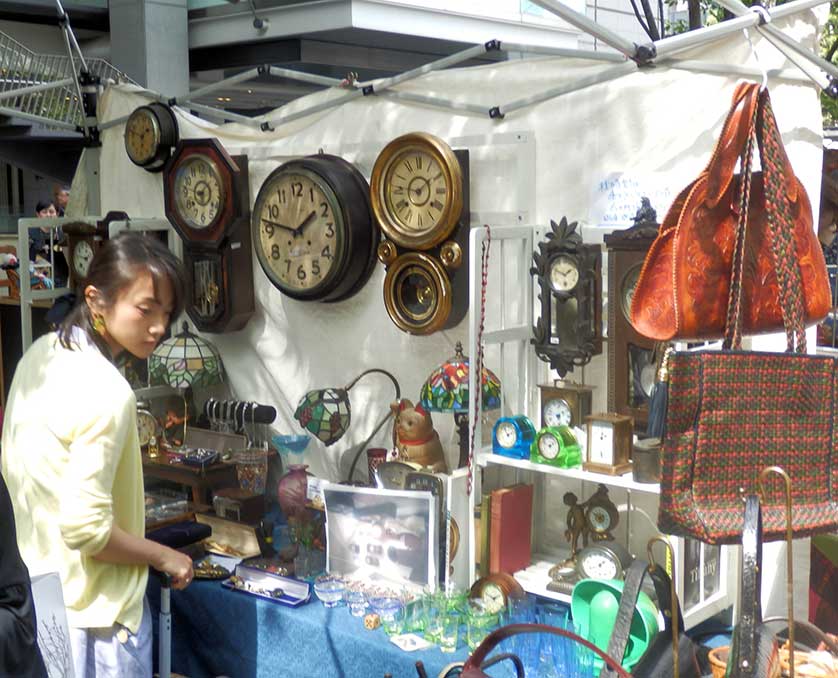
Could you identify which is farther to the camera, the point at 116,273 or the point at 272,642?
the point at 272,642

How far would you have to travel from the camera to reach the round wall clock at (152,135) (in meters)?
4.27

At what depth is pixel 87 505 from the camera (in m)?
2.00

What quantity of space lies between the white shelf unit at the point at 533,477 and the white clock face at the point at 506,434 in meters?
0.04

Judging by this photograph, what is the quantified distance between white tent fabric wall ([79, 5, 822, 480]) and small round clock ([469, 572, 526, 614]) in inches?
24.8

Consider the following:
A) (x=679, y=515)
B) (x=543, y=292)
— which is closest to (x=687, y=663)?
(x=679, y=515)

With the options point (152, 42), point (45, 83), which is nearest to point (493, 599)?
point (45, 83)

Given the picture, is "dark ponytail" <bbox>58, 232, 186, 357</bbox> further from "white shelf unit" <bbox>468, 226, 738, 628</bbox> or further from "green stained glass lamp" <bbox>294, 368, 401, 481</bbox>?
"green stained glass lamp" <bbox>294, 368, 401, 481</bbox>

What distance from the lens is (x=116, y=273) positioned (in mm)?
2182

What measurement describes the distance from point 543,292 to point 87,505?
149 cm

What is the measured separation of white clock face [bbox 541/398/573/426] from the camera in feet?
9.66

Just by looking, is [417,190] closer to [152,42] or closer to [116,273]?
[116,273]

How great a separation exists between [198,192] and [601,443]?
212cm

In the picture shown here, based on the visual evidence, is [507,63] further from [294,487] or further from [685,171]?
[294,487]

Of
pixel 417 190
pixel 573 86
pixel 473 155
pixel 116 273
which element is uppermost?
pixel 573 86
